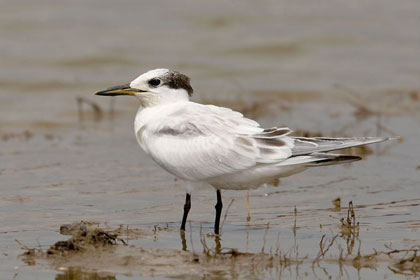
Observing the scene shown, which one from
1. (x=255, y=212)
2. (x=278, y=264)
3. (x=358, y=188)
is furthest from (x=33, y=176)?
(x=278, y=264)

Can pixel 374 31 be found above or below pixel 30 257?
above

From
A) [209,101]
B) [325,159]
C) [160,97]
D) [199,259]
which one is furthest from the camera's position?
[209,101]

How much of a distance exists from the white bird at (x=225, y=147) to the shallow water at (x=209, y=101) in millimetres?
441

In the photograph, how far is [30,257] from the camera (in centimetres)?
535

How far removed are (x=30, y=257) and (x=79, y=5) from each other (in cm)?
1156

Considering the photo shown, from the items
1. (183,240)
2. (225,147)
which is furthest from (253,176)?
(183,240)

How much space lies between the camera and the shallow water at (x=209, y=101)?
616 centimetres

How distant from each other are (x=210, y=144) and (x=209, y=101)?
602cm

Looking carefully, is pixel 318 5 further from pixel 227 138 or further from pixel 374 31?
pixel 227 138

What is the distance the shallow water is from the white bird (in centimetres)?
44

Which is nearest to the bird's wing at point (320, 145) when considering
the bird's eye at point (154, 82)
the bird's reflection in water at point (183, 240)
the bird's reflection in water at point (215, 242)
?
the bird's reflection in water at point (215, 242)

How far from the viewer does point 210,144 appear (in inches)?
238

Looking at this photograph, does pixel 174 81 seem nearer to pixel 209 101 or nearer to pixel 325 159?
pixel 325 159

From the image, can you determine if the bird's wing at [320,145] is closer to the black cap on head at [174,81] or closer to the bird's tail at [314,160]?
the bird's tail at [314,160]
